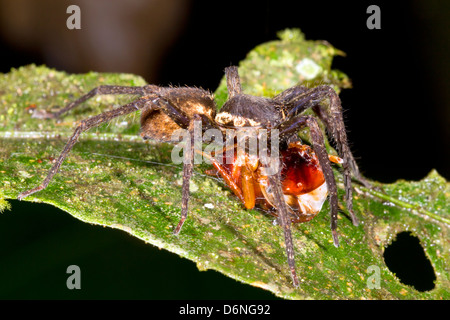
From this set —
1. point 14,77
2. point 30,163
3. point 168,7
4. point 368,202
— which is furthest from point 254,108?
point 168,7

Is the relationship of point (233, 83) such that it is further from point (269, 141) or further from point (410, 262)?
point (410, 262)

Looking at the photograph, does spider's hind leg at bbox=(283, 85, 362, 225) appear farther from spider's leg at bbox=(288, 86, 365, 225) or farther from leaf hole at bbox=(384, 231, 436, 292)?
leaf hole at bbox=(384, 231, 436, 292)

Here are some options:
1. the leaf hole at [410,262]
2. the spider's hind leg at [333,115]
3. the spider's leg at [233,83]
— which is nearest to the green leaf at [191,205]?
the leaf hole at [410,262]

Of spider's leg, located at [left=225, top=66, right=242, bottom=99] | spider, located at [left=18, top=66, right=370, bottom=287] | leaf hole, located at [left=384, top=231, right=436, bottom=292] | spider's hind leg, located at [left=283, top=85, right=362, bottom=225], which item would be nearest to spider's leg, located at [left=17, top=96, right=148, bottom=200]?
spider, located at [left=18, top=66, right=370, bottom=287]

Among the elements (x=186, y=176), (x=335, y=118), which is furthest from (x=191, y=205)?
(x=335, y=118)

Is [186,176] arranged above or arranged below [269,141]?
below

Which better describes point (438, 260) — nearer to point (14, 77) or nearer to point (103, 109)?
point (103, 109)
